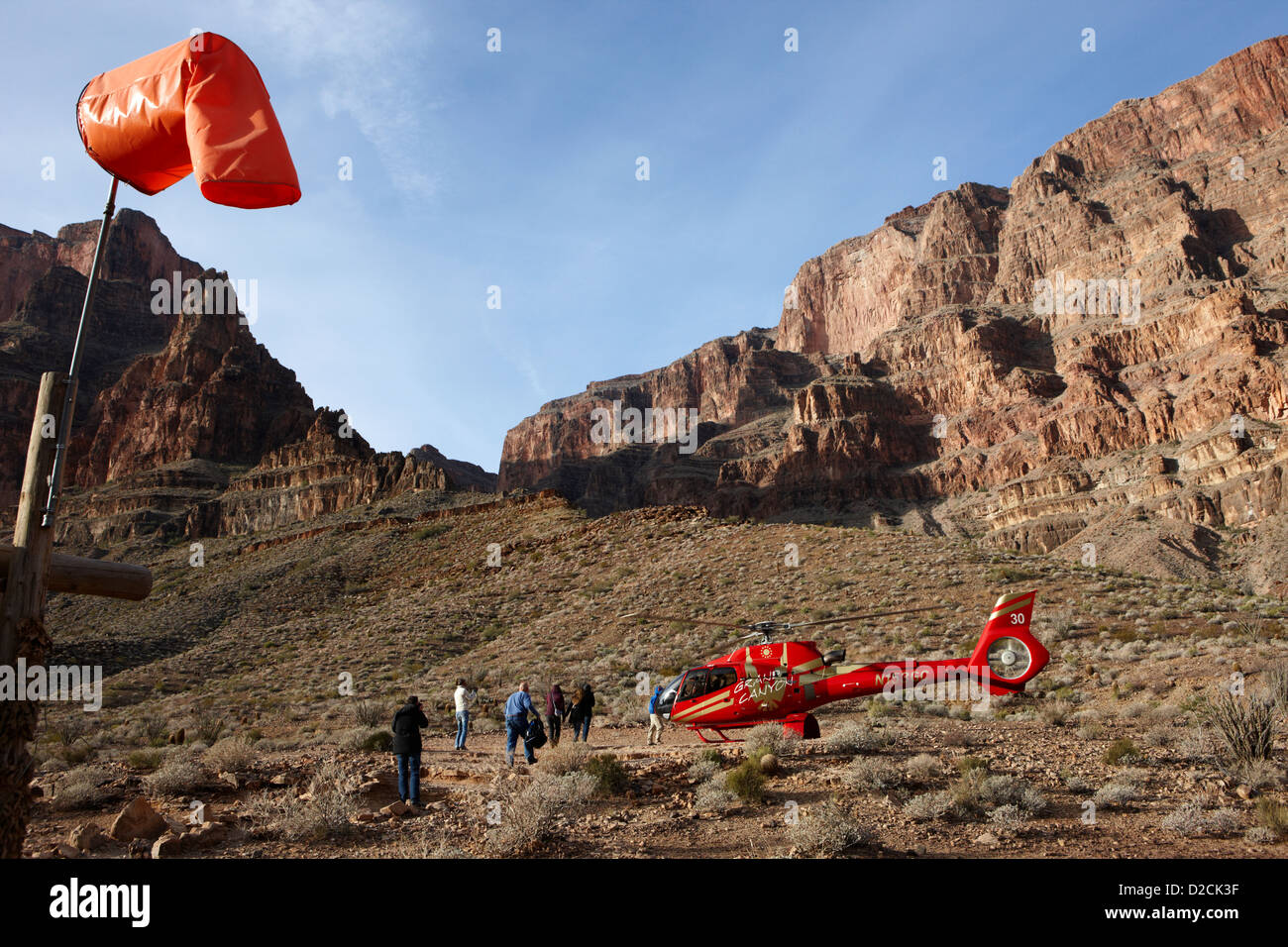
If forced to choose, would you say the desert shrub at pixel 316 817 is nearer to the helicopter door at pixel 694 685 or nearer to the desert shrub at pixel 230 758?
the desert shrub at pixel 230 758

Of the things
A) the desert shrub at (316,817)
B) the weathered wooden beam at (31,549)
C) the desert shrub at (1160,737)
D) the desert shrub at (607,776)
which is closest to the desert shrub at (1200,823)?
the desert shrub at (1160,737)

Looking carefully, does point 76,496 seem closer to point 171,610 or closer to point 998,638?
point 171,610

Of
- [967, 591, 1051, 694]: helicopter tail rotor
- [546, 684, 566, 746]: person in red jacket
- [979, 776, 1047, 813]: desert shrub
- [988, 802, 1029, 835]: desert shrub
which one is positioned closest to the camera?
[988, 802, 1029, 835]: desert shrub

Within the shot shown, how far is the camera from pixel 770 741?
13836mm

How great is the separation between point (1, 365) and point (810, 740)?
16613cm

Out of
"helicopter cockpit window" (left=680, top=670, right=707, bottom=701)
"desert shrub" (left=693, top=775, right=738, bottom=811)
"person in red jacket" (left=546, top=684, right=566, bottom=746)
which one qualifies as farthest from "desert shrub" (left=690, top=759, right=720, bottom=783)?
"person in red jacket" (left=546, top=684, right=566, bottom=746)

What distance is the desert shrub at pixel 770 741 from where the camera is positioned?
43.2ft

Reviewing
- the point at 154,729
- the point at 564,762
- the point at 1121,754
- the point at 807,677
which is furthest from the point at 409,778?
the point at 154,729

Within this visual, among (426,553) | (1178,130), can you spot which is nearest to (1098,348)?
(1178,130)

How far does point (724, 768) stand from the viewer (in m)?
12.3

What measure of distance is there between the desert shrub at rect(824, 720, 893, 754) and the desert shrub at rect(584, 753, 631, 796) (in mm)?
4247

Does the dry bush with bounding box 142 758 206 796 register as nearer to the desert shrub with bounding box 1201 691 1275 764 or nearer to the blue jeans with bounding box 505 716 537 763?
the blue jeans with bounding box 505 716 537 763

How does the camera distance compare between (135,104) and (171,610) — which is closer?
(135,104)

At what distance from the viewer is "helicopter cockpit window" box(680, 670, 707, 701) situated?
14.7 m
